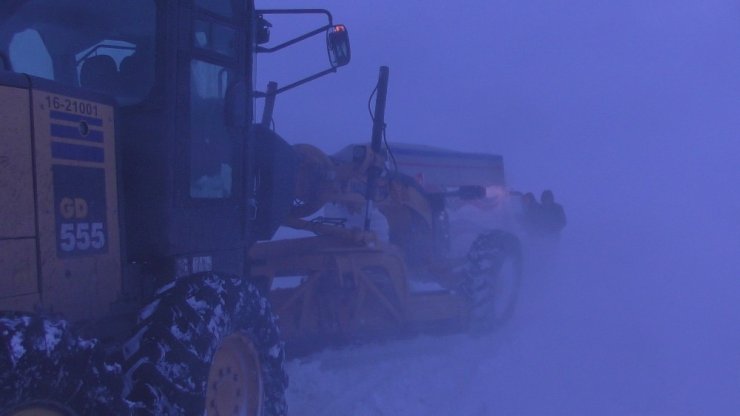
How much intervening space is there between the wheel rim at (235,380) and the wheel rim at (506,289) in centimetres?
524

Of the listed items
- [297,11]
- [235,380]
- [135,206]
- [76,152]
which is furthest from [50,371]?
[297,11]

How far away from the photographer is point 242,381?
425 centimetres

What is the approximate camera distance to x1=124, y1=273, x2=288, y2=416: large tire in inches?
129

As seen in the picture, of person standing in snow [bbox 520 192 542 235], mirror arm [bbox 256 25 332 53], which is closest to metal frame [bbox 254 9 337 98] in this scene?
mirror arm [bbox 256 25 332 53]

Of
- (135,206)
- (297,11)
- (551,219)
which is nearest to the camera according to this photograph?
(135,206)

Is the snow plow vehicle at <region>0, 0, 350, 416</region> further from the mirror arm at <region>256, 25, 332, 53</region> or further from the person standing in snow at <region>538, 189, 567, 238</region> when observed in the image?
the person standing in snow at <region>538, 189, 567, 238</region>

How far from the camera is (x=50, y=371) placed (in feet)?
8.80

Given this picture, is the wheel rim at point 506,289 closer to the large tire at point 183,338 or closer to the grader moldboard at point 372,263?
the grader moldboard at point 372,263

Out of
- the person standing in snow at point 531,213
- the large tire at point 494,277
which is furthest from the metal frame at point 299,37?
the person standing in snow at point 531,213

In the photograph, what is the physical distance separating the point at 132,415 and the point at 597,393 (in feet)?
14.4

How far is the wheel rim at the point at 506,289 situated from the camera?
9.23 metres

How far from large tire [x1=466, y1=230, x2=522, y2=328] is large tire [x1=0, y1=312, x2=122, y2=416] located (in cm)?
592

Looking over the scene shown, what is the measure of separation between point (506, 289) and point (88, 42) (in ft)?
21.3

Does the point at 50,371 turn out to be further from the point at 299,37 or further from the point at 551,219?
the point at 551,219
